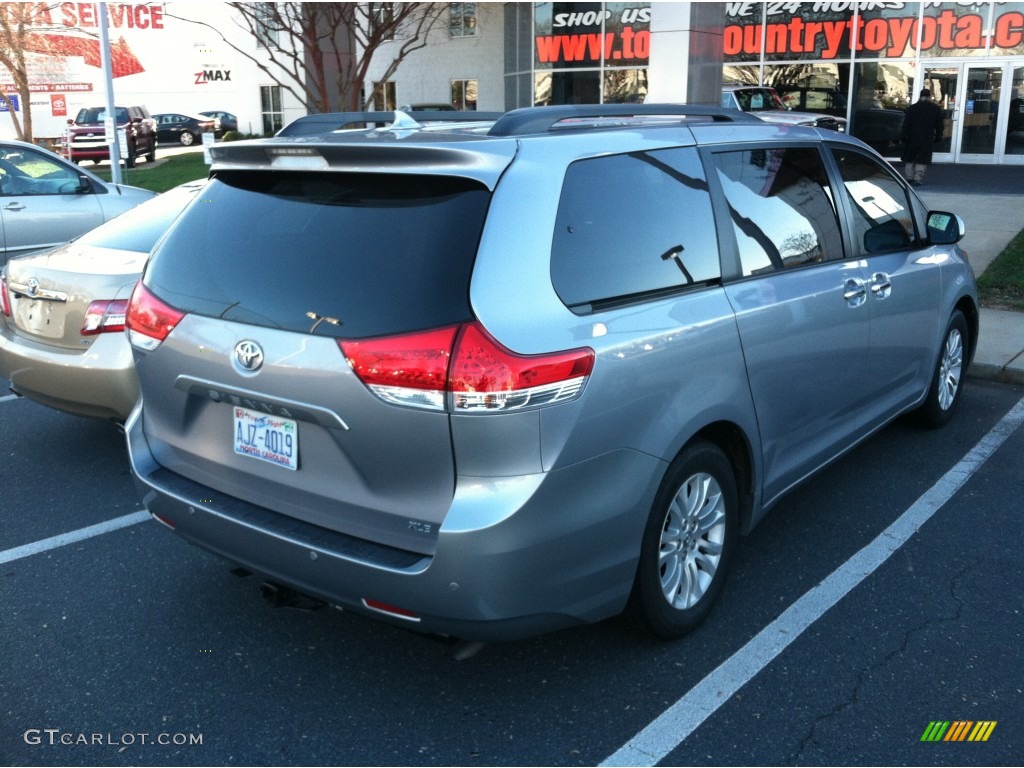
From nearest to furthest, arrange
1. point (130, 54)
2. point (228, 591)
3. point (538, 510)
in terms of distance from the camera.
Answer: point (538, 510) < point (228, 591) < point (130, 54)

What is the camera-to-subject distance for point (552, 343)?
9.25 feet

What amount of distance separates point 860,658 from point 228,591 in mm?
2470

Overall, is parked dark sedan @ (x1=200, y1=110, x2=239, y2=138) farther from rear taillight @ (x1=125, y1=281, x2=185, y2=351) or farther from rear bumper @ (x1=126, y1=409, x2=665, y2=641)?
rear bumper @ (x1=126, y1=409, x2=665, y2=641)

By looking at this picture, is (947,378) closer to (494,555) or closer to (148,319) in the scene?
(494,555)

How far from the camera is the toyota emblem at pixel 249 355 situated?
9.84 feet

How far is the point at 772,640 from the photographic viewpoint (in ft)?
11.9

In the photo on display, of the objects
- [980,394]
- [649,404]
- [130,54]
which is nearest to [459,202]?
[649,404]

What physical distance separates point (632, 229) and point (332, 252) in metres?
1.01

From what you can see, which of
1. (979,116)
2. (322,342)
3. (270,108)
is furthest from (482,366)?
Answer: (270,108)

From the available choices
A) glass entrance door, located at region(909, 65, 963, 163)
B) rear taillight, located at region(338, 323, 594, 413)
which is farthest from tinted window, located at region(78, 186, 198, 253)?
glass entrance door, located at region(909, 65, 963, 163)

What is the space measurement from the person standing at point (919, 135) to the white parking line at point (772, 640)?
13401 millimetres

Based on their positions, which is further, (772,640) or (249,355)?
(772,640)

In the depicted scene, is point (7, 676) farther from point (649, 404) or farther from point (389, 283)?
point (649, 404)

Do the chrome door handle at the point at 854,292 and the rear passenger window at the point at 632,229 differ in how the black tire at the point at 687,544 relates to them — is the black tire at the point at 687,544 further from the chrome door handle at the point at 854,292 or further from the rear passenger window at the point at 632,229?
the chrome door handle at the point at 854,292
